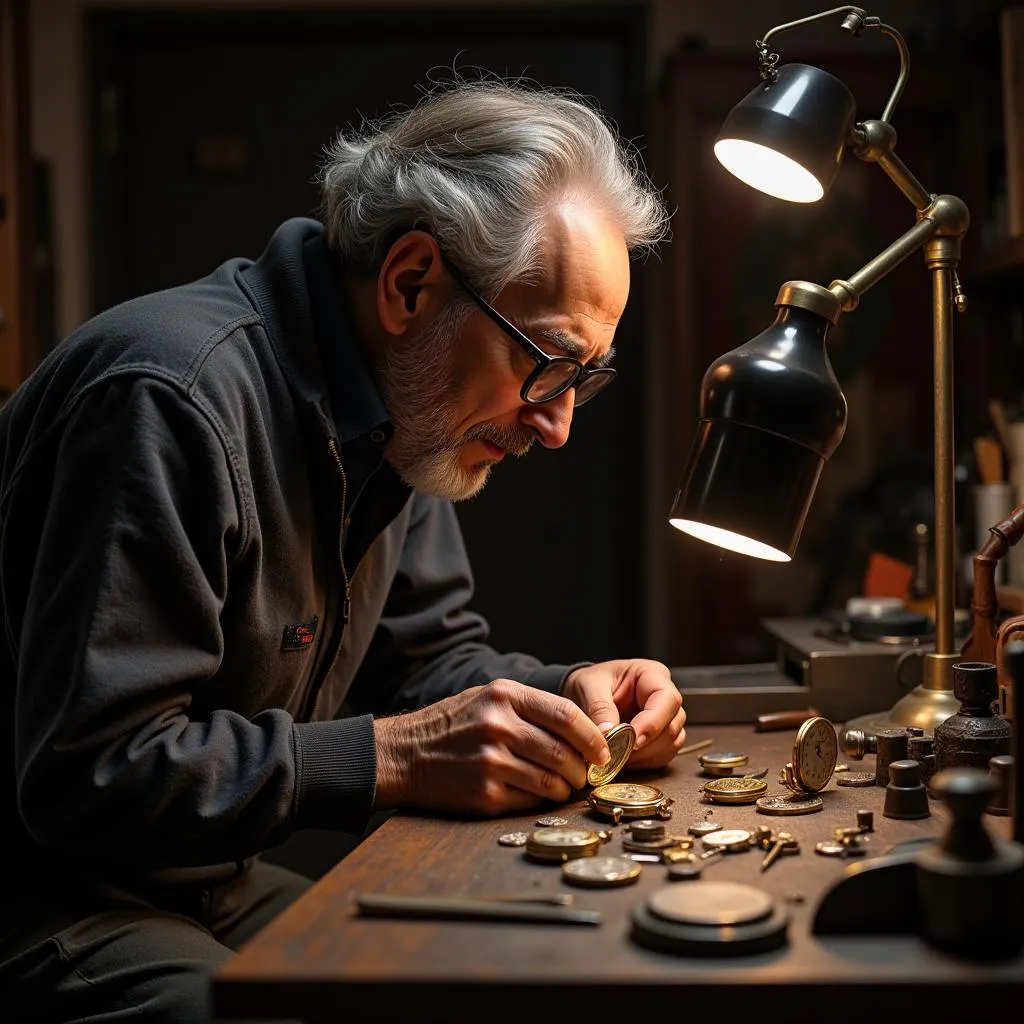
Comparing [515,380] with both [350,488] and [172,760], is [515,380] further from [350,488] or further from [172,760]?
[172,760]

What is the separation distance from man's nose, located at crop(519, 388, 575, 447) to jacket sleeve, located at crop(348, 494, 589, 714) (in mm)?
370

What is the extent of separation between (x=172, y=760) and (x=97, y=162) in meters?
3.06

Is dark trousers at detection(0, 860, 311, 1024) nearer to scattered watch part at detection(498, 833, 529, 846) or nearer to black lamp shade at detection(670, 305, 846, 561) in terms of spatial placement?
scattered watch part at detection(498, 833, 529, 846)

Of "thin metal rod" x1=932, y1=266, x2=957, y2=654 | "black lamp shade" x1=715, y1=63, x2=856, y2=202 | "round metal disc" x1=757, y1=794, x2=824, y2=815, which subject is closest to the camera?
"round metal disc" x1=757, y1=794, x2=824, y2=815

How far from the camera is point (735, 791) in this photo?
54.6 inches

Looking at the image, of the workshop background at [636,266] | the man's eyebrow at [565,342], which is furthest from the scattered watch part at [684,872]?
the workshop background at [636,266]

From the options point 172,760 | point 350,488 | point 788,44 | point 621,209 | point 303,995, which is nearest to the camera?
point 303,995

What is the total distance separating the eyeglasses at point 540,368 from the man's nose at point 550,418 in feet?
0.05

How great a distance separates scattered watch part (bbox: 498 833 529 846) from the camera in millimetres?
1244

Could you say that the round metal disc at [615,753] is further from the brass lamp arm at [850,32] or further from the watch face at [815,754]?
the brass lamp arm at [850,32]

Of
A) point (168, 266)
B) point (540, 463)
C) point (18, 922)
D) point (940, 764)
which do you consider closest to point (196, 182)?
point (168, 266)

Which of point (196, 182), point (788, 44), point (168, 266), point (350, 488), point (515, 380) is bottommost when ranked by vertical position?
point (350, 488)

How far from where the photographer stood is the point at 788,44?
3768 mm

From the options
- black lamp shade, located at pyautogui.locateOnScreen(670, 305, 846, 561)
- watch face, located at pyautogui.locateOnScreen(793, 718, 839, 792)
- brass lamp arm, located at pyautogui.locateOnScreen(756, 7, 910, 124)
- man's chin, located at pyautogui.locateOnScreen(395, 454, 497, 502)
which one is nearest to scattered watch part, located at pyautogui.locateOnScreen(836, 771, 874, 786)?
watch face, located at pyautogui.locateOnScreen(793, 718, 839, 792)
